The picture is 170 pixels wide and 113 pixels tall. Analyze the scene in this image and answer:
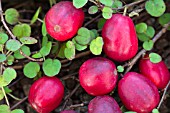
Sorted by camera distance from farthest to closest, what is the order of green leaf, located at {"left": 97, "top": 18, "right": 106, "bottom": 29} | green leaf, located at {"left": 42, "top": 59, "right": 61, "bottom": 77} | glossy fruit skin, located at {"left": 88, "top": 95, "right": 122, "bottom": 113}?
green leaf, located at {"left": 97, "top": 18, "right": 106, "bottom": 29}, green leaf, located at {"left": 42, "top": 59, "right": 61, "bottom": 77}, glossy fruit skin, located at {"left": 88, "top": 95, "right": 122, "bottom": 113}

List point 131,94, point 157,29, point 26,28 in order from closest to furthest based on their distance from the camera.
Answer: point 131,94 < point 26,28 < point 157,29

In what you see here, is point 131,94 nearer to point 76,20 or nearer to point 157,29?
point 76,20

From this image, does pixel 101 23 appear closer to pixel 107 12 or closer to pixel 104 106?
pixel 107 12

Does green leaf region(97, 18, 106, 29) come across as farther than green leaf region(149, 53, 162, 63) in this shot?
Yes

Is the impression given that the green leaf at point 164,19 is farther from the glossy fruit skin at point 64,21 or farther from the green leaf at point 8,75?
the green leaf at point 8,75

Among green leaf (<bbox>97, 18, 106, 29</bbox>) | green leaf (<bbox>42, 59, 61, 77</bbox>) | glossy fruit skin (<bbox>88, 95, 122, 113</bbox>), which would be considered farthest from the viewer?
green leaf (<bbox>97, 18, 106, 29</bbox>)

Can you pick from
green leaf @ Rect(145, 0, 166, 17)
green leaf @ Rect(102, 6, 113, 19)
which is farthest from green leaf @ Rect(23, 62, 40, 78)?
green leaf @ Rect(145, 0, 166, 17)

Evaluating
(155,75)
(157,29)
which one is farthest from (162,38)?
(155,75)

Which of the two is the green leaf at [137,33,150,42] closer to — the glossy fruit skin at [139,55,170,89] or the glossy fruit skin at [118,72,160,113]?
the glossy fruit skin at [139,55,170,89]
